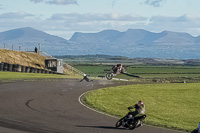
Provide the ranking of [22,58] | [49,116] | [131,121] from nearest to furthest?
[131,121], [49,116], [22,58]

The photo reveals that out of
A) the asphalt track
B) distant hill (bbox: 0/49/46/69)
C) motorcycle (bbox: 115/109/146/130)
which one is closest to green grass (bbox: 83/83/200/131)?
the asphalt track

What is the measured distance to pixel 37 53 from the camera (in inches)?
3280

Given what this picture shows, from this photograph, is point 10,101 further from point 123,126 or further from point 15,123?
point 123,126

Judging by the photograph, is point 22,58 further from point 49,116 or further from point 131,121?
point 131,121

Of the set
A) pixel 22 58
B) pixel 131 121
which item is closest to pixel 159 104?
pixel 131 121

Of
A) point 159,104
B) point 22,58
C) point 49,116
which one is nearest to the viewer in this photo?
point 49,116

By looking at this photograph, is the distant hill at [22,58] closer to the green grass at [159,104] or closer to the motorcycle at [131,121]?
the green grass at [159,104]

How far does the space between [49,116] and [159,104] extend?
14.7m

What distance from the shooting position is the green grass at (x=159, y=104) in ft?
89.0

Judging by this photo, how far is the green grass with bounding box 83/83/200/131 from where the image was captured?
89.0 ft

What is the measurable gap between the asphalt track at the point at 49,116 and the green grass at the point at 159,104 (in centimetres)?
197

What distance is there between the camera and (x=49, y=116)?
2516 centimetres

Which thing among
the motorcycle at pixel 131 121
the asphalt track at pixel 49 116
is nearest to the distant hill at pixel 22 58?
the asphalt track at pixel 49 116

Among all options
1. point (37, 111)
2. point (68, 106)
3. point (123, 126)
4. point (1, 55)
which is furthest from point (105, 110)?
point (1, 55)
